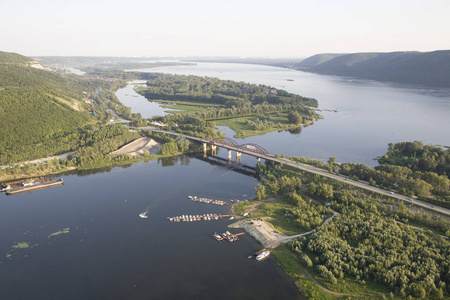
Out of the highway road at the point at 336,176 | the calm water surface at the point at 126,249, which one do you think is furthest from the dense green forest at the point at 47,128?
the highway road at the point at 336,176

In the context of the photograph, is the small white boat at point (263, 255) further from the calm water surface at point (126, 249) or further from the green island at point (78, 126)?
the green island at point (78, 126)

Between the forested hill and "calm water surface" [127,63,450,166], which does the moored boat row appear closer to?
"calm water surface" [127,63,450,166]

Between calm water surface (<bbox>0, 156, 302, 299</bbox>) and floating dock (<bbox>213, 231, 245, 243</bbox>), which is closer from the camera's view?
calm water surface (<bbox>0, 156, 302, 299</bbox>)

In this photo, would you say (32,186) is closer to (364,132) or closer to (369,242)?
(369,242)

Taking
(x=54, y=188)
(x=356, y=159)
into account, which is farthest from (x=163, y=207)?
(x=356, y=159)

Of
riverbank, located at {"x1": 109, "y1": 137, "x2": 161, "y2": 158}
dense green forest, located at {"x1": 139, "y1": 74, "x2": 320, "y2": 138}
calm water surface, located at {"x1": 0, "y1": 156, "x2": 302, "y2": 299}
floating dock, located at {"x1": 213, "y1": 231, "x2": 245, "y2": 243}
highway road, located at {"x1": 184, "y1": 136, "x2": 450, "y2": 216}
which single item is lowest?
calm water surface, located at {"x1": 0, "y1": 156, "x2": 302, "y2": 299}

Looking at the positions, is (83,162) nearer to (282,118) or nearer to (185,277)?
(185,277)

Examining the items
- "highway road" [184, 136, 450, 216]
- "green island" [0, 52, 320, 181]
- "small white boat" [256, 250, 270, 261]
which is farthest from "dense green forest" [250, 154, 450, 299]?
"green island" [0, 52, 320, 181]
